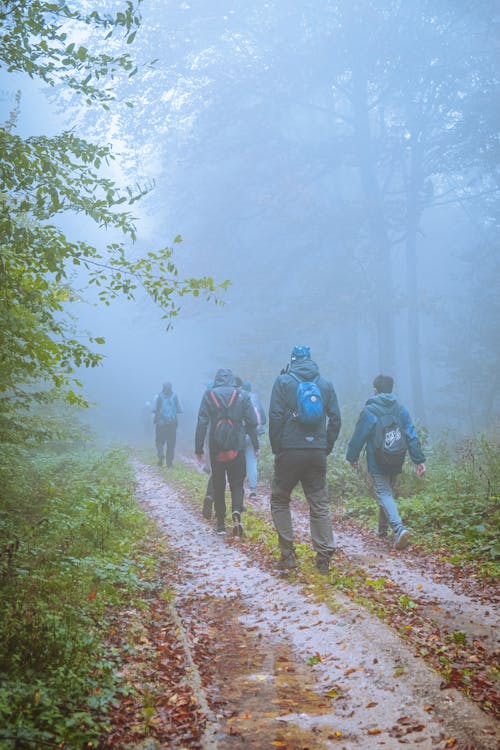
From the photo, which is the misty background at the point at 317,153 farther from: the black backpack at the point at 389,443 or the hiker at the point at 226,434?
the black backpack at the point at 389,443

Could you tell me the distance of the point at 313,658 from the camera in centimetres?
398

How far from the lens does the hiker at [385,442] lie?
7.18 m

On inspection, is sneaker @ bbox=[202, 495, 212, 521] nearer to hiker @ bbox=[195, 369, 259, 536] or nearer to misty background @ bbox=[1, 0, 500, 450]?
hiker @ bbox=[195, 369, 259, 536]

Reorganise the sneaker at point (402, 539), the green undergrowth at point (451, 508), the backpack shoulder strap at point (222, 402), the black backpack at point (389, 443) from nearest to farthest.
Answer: the green undergrowth at point (451, 508), the sneaker at point (402, 539), the black backpack at point (389, 443), the backpack shoulder strap at point (222, 402)

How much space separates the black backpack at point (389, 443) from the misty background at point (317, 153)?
10173 millimetres

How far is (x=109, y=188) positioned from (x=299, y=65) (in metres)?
18.7

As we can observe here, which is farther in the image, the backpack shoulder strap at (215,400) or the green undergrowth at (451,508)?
the backpack shoulder strap at (215,400)

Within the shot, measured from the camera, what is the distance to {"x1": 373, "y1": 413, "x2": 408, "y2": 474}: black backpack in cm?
717

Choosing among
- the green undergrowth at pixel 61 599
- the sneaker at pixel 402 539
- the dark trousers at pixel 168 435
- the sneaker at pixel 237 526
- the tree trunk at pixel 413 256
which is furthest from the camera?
the tree trunk at pixel 413 256

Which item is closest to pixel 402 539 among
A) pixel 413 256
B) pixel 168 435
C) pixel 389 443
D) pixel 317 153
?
pixel 389 443

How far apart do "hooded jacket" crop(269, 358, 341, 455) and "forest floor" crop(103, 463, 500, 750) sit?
1505 mm

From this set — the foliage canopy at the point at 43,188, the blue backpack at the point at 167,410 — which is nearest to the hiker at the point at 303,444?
the foliage canopy at the point at 43,188

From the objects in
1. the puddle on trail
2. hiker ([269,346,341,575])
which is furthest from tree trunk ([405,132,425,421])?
the puddle on trail

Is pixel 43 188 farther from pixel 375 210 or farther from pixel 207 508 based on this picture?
pixel 375 210
